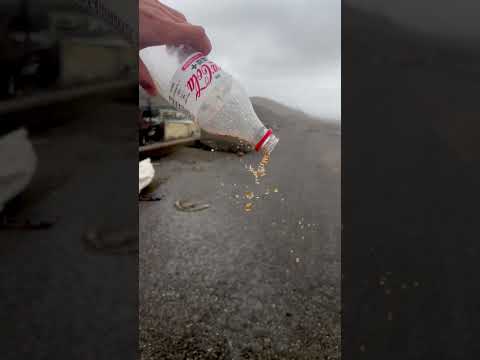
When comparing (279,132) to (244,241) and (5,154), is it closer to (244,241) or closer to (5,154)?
(244,241)

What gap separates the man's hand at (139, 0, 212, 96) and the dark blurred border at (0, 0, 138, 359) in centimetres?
4

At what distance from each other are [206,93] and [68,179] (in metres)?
0.30

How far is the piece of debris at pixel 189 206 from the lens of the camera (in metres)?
0.68

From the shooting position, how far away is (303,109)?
692 mm

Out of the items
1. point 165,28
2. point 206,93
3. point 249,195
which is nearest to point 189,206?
point 249,195

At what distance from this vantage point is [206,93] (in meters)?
0.63

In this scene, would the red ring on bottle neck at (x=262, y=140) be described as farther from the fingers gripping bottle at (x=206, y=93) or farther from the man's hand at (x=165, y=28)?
the man's hand at (x=165, y=28)

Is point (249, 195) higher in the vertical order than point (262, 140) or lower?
lower
